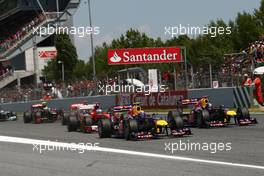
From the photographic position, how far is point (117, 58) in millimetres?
35500

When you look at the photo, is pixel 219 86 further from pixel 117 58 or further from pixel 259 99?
pixel 117 58

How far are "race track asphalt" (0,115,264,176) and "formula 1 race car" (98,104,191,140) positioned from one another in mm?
283

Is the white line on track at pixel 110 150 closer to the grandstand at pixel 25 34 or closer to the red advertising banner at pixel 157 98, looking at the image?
the red advertising banner at pixel 157 98

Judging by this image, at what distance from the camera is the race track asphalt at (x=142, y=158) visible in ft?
31.5

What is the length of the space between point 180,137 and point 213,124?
2.42 m

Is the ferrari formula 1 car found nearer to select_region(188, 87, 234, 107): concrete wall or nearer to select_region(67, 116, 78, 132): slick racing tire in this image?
select_region(67, 116, 78, 132): slick racing tire

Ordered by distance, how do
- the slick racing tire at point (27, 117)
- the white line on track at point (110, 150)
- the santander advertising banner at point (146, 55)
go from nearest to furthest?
the white line on track at point (110, 150)
the slick racing tire at point (27, 117)
the santander advertising banner at point (146, 55)

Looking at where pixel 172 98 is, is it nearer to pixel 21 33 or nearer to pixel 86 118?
pixel 86 118

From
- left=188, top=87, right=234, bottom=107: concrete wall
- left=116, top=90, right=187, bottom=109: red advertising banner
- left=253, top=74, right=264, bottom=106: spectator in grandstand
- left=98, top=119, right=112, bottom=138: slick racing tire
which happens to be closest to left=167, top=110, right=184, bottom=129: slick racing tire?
left=98, top=119, right=112, bottom=138: slick racing tire

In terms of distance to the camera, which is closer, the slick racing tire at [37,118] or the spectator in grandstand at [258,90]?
the spectator in grandstand at [258,90]

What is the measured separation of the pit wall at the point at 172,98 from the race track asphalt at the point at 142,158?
911 centimetres

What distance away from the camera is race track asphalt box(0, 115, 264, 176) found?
378 inches

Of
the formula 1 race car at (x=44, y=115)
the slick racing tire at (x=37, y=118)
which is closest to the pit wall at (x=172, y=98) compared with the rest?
the formula 1 race car at (x=44, y=115)


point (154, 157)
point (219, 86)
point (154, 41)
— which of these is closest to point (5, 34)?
point (154, 41)
